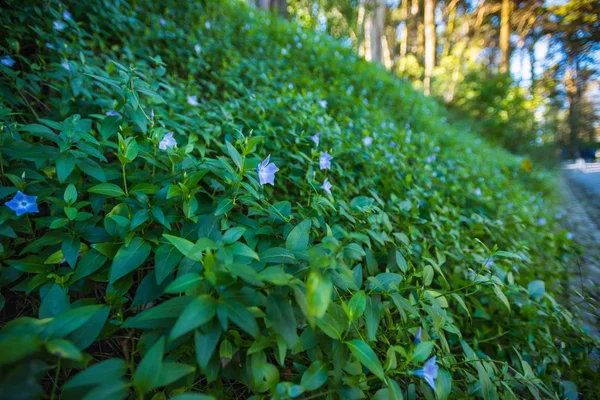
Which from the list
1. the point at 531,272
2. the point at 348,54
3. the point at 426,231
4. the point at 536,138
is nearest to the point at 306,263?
the point at 426,231

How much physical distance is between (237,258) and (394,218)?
1021mm

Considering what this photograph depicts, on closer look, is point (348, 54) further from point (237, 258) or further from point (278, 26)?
point (237, 258)

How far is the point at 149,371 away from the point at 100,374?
0.10 metres

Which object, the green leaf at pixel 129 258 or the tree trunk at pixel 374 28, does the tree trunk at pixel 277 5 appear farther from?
the green leaf at pixel 129 258

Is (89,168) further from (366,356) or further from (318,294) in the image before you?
(366,356)

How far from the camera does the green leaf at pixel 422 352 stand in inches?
29.8

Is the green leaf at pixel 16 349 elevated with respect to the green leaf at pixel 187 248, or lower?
lower

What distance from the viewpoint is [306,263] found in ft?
2.77

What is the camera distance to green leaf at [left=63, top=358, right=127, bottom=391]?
1.77ft

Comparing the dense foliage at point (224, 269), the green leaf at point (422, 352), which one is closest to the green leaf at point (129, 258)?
the dense foliage at point (224, 269)

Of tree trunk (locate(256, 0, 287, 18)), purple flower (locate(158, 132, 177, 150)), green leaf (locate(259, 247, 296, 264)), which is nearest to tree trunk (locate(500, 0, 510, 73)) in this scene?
tree trunk (locate(256, 0, 287, 18))

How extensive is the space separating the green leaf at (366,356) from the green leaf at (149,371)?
0.43m

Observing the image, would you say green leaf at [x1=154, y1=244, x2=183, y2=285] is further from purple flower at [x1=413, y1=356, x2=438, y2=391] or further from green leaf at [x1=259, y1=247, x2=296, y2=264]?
purple flower at [x1=413, y1=356, x2=438, y2=391]

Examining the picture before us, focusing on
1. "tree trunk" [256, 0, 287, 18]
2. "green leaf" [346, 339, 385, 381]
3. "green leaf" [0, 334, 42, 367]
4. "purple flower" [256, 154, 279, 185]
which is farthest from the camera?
"tree trunk" [256, 0, 287, 18]
